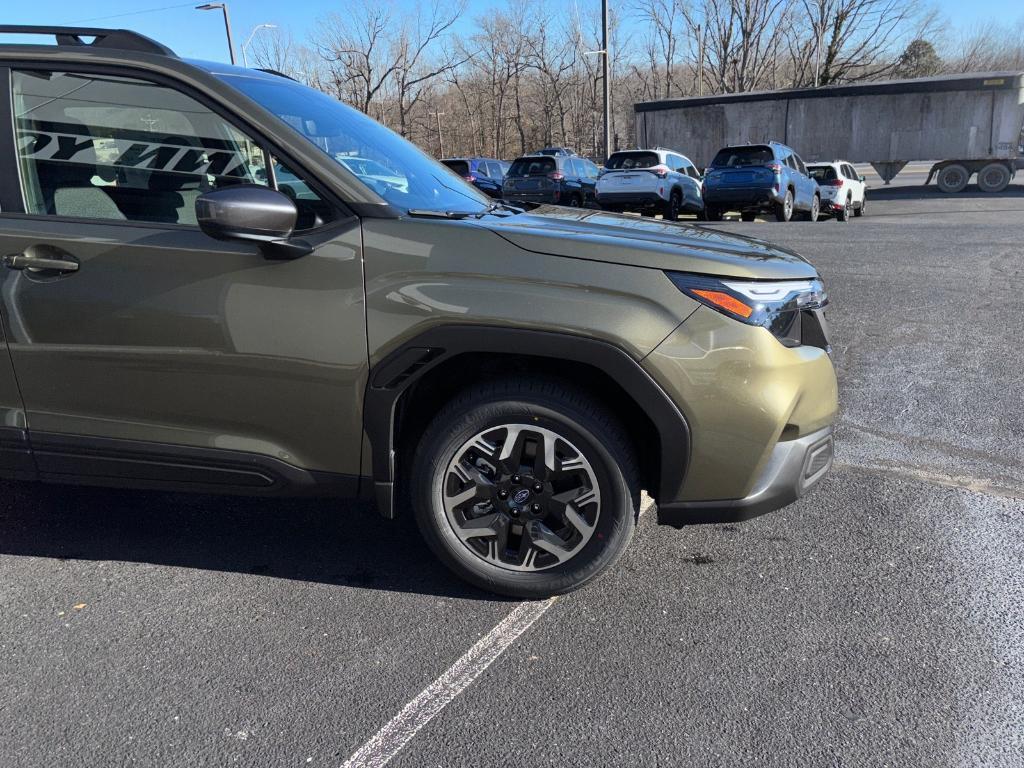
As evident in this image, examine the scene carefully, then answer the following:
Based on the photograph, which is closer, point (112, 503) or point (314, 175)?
point (314, 175)

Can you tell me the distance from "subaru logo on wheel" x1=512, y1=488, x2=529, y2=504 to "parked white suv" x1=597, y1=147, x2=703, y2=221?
1604cm

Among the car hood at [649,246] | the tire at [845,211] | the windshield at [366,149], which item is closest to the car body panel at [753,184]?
the tire at [845,211]

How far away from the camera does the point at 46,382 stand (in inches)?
110

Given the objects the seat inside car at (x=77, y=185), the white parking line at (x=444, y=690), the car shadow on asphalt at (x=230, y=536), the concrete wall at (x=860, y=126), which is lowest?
the white parking line at (x=444, y=690)

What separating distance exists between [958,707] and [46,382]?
3169mm

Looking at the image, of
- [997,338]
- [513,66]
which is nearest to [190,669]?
[997,338]

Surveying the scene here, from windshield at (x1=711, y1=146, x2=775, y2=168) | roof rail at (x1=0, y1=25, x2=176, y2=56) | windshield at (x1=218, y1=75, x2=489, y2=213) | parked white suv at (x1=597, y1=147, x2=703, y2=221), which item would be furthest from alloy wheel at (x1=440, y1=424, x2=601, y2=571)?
windshield at (x1=711, y1=146, x2=775, y2=168)

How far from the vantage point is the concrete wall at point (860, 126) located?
2512 cm

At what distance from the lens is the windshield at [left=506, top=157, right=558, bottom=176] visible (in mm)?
20156

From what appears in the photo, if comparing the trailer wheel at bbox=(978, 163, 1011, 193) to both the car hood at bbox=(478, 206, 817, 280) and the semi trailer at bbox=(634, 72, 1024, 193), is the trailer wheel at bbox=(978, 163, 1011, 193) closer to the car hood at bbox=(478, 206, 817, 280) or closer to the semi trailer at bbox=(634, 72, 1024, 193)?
the semi trailer at bbox=(634, 72, 1024, 193)

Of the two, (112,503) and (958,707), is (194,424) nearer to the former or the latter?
(112,503)

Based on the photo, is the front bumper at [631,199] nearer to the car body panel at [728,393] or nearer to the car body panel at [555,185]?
the car body panel at [555,185]

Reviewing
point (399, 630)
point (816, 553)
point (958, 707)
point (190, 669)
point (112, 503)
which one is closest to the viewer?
point (958, 707)

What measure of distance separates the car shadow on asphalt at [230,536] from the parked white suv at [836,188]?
61.4 ft
